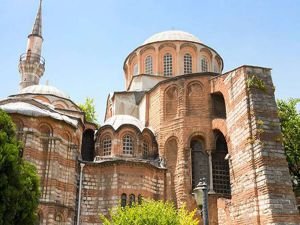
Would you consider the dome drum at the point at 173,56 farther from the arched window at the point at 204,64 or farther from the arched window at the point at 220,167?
the arched window at the point at 220,167

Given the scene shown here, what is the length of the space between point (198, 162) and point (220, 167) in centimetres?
111

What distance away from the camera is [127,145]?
66.9ft

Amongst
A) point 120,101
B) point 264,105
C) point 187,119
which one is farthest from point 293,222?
point 120,101

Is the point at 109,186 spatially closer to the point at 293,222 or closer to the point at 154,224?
the point at 154,224

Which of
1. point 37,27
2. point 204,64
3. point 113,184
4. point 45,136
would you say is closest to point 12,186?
point 45,136

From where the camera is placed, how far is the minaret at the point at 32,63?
3284 cm

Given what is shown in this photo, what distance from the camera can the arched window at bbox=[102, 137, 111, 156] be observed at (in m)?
20.4

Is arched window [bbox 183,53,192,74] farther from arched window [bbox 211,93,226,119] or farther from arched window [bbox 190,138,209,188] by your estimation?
arched window [bbox 190,138,209,188]

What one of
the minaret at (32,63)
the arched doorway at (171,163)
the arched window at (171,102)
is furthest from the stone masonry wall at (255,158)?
the minaret at (32,63)

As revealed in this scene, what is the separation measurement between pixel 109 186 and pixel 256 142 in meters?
7.41

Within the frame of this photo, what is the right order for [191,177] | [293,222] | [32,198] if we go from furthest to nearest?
[191,177] < [293,222] < [32,198]

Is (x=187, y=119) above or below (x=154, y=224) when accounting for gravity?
above

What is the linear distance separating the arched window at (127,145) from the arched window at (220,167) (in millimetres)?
4367

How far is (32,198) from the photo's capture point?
39.3 ft
